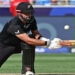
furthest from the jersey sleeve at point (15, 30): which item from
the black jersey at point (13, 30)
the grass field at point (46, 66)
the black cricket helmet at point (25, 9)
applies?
the grass field at point (46, 66)

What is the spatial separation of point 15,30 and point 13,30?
0.18 ft

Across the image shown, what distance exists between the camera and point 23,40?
7.08 meters

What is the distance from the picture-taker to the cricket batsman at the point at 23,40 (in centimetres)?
705

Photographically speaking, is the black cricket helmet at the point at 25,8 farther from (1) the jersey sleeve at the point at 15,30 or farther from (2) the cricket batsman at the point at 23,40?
(1) the jersey sleeve at the point at 15,30

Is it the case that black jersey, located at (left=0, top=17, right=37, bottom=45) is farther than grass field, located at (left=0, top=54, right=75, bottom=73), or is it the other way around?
grass field, located at (left=0, top=54, right=75, bottom=73)

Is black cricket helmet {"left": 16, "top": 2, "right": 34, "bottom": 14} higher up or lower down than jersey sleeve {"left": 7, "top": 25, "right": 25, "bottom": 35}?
higher up

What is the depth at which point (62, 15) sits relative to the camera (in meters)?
16.9

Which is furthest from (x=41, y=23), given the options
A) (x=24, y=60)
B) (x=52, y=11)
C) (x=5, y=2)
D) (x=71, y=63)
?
(x=24, y=60)

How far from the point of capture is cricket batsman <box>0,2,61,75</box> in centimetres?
705

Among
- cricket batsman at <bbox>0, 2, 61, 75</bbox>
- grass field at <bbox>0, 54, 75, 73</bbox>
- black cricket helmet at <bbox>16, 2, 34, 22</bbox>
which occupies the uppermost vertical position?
black cricket helmet at <bbox>16, 2, 34, 22</bbox>

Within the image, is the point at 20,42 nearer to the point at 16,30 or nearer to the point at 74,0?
the point at 16,30

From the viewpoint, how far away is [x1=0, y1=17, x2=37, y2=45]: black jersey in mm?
7108

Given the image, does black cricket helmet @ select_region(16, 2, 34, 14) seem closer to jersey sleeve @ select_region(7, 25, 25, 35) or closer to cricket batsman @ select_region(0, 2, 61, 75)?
cricket batsman @ select_region(0, 2, 61, 75)

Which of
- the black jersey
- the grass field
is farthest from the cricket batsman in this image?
the grass field
